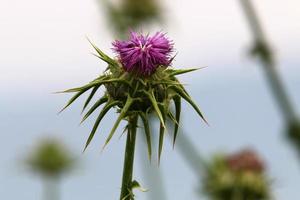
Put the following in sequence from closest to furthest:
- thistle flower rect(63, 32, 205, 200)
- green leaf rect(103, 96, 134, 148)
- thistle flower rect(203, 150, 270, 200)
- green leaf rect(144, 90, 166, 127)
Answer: green leaf rect(103, 96, 134, 148) → green leaf rect(144, 90, 166, 127) → thistle flower rect(63, 32, 205, 200) → thistle flower rect(203, 150, 270, 200)

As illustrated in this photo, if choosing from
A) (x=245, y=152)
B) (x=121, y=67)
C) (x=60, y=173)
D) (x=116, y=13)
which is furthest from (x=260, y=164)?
(x=121, y=67)

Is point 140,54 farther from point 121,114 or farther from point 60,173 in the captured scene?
point 60,173

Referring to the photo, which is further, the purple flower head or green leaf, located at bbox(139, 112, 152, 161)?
the purple flower head

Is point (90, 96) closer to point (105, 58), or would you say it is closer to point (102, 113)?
point (102, 113)

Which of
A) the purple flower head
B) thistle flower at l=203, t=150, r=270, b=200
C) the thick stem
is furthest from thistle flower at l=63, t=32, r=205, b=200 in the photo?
thistle flower at l=203, t=150, r=270, b=200

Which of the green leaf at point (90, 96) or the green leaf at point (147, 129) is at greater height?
the green leaf at point (90, 96)

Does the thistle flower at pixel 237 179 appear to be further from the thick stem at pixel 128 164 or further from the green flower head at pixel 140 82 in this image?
the thick stem at pixel 128 164

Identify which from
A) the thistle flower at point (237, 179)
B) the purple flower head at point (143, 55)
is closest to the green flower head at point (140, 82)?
the purple flower head at point (143, 55)

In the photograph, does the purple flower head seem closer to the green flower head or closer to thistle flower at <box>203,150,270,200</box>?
the green flower head
